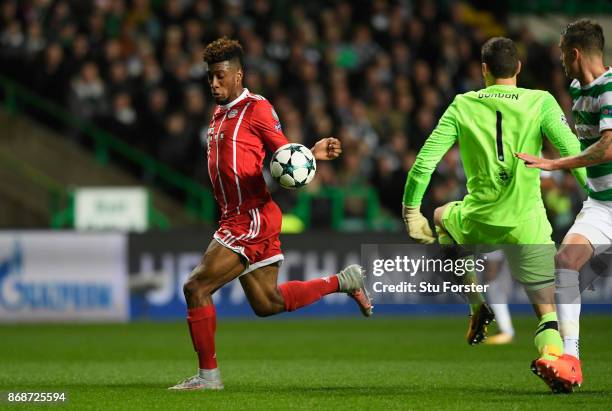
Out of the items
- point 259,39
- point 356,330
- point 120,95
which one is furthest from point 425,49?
point 356,330

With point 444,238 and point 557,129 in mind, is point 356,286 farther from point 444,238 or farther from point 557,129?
point 557,129

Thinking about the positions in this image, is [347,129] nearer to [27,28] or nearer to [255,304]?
[27,28]

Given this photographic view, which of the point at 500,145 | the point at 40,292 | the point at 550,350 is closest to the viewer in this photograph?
the point at 550,350

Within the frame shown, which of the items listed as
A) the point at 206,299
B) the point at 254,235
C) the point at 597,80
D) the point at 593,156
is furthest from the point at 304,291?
the point at 597,80

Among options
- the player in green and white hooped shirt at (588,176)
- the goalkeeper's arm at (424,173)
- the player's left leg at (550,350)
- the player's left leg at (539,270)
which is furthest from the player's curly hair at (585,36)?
the player's left leg at (550,350)

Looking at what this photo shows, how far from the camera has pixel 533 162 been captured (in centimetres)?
694

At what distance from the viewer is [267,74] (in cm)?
1892

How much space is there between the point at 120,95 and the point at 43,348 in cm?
653

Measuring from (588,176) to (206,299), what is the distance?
2.55 m

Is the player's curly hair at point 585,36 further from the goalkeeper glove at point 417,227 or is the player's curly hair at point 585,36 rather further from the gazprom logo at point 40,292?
the gazprom logo at point 40,292

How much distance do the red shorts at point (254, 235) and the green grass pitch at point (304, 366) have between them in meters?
0.87

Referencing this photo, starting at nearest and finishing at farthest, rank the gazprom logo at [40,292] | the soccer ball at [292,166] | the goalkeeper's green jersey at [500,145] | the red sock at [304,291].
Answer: the goalkeeper's green jersey at [500,145]
the soccer ball at [292,166]
the red sock at [304,291]
the gazprom logo at [40,292]

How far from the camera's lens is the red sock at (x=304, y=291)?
27.2 ft

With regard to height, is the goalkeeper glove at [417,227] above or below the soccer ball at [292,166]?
below
